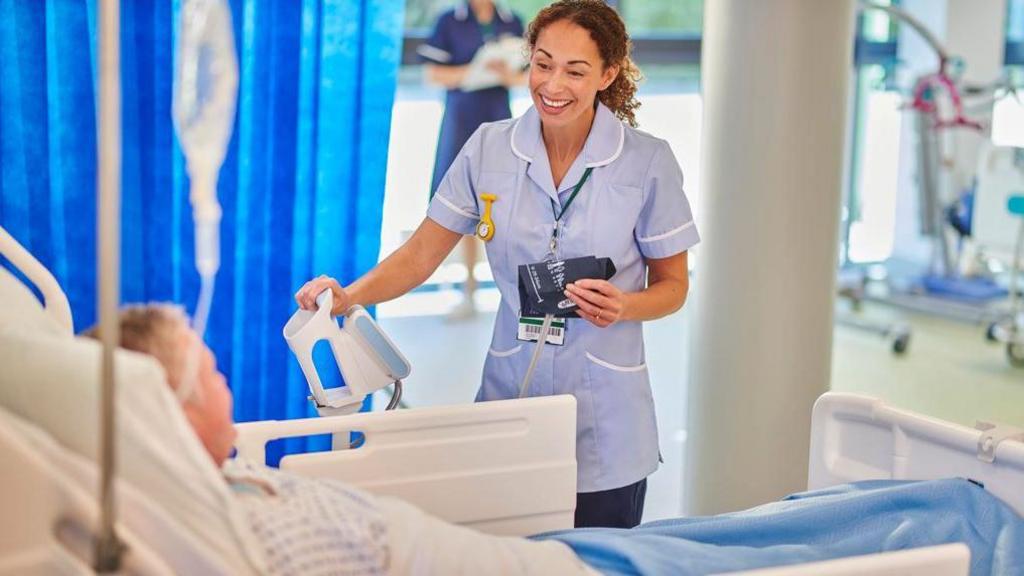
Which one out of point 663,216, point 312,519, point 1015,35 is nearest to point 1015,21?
point 1015,35

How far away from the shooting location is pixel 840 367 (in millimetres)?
5156

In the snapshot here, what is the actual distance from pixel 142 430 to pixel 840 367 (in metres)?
4.21

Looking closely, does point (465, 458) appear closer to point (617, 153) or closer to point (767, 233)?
point (617, 153)

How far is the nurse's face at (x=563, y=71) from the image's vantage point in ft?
7.15

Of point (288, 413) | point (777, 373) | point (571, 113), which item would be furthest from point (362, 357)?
point (777, 373)

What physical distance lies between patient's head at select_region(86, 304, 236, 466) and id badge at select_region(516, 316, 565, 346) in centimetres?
79

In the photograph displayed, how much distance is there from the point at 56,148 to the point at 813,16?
1673mm

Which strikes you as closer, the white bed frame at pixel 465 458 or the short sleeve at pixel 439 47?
the white bed frame at pixel 465 458

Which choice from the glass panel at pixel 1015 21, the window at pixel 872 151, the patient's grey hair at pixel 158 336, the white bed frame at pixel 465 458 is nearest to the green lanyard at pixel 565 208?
the white bed frame at pixel 465 458

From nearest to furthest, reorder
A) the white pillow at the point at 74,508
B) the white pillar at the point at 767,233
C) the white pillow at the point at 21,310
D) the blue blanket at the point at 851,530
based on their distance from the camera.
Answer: the white pillow at the point at 74,508 → the white pillow at the point at 21,310 → the blue blanket at the point at 851,530 → the white pillar at the point at 767,233

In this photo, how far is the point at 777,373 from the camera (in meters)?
3.04

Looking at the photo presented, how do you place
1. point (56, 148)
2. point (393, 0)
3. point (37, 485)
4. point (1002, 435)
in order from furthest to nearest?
1. point (393, 0)
2. point (56, 148)
3. point (1002, 435)
4. point (37, 485)

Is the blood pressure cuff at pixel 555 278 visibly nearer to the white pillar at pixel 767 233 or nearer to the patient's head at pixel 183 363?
the patient's head at pixel 183 363

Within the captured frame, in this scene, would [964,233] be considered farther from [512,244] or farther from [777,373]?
[512,244]
